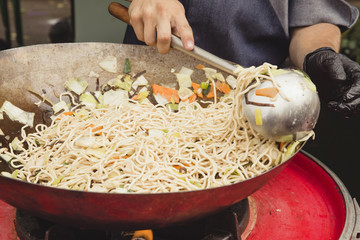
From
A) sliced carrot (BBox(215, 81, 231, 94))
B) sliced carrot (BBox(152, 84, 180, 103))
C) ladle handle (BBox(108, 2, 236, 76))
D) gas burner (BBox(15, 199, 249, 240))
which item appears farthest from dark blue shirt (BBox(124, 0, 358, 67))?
gas burner (BBox(15, 199, 249, 240))

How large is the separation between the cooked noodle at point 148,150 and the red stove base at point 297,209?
210 millimetres

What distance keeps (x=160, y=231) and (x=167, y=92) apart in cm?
106

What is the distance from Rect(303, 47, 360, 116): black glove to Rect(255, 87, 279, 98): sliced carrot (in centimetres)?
36

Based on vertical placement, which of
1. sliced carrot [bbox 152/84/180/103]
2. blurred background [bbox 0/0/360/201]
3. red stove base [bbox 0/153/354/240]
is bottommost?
blurred background [bbox 0/0/360/201]

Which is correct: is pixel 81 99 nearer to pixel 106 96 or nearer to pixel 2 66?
pixel 106 96

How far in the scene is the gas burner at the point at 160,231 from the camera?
4.96 feet

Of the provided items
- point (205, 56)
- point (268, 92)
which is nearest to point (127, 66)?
point (205, 56)

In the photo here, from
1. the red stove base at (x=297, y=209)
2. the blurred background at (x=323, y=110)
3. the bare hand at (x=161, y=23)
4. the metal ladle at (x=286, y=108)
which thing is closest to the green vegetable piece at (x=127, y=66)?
the bare hand at (x=161, y=23)

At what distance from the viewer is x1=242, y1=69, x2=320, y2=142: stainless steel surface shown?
1.67 m

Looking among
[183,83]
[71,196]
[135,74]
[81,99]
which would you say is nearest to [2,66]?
[81,99]

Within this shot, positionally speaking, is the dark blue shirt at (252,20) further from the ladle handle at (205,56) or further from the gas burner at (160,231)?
the gas burner at (160,231)

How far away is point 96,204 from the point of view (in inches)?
46.8

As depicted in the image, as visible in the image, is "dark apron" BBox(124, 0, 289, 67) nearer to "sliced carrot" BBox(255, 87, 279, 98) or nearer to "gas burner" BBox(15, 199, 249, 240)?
"sliced carrot" BBox(255, 87, 279, 98)

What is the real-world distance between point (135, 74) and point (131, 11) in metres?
0.49
